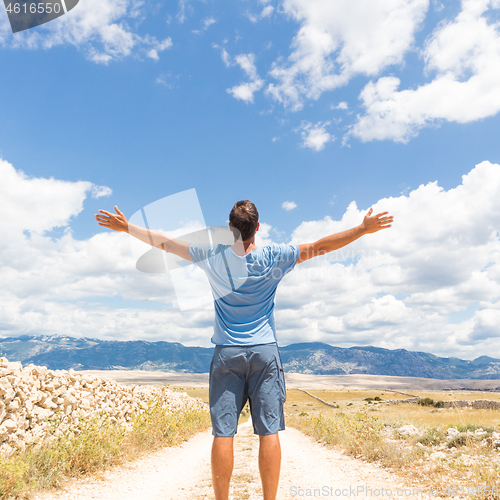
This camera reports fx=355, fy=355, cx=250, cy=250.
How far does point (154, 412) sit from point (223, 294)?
9.80 metres

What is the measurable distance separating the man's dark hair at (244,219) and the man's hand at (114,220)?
3.28 ft

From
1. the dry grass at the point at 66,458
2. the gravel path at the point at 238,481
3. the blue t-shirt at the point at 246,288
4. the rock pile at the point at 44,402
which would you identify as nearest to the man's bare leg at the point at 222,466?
the blue t-shirt at the point at 246,288

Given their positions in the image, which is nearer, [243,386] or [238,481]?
[243,386]

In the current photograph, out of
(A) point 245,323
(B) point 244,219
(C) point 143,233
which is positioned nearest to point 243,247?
(B) point 244,219

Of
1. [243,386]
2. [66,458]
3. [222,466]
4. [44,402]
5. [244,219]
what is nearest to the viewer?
[222,466]

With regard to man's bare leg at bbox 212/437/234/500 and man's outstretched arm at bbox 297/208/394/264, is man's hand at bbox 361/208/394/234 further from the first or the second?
man's bare leg at bbox 212/437/234/500

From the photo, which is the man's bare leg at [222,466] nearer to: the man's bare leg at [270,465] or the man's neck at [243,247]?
the man's bare leg at [270,465]

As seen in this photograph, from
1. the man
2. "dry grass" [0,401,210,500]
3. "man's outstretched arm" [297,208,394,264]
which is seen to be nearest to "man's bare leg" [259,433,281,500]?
the man

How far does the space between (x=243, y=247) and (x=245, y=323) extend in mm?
685

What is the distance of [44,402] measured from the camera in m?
7.77

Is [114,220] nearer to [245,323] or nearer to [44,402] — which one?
[245,323]

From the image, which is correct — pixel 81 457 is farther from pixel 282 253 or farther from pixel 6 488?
pixel 282 253

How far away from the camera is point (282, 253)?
3232mm

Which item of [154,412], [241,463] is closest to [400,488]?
[241,463]
